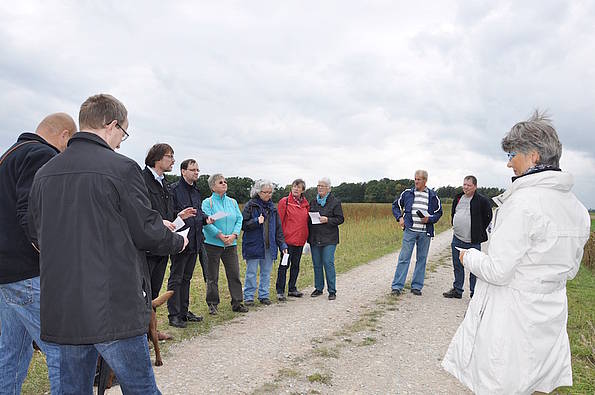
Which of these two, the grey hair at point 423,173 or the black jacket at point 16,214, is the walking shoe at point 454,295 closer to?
the grey hair at point 423,173

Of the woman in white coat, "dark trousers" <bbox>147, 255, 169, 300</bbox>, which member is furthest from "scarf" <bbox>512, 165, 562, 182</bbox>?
"dark trousers" <bbox>147, 255, 169, 300</bbox>

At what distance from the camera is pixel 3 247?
288 cm

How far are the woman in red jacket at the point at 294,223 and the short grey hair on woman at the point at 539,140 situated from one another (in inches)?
211

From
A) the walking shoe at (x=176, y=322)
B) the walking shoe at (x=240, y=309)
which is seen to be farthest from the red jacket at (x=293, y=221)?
the walking shoe at (x=176, y=322)

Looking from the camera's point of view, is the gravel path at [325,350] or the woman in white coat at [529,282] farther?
the gravel path at [325,350]

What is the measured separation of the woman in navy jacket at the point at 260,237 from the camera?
7.18 m

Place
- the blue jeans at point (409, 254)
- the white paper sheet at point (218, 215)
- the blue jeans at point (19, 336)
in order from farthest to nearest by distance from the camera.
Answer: the blue jeans at point (409, 254) → the white paper sheet at point (218, 215) → the blue jeans at point (19, 336)

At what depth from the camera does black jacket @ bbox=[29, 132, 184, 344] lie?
7.22ft

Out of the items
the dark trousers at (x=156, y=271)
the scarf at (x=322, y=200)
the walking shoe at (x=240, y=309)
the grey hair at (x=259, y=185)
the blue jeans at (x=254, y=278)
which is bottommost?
the walking shoe at (x=240, y=309)

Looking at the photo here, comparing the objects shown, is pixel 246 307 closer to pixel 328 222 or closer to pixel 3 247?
pixel 328 222

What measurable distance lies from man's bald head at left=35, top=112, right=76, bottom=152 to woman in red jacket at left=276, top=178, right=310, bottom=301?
489cm

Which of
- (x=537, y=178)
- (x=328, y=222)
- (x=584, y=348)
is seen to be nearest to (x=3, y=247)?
(x=537, y=178)

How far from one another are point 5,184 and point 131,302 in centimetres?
138

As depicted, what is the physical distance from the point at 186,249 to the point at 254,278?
171cm
